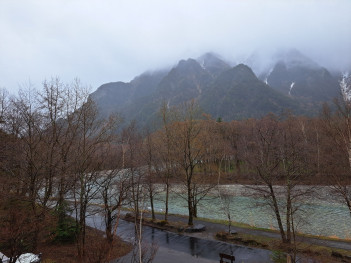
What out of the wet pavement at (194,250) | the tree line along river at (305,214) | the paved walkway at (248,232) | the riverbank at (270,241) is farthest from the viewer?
the tree line along river at (305,214)

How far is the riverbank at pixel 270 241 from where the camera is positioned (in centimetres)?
1278

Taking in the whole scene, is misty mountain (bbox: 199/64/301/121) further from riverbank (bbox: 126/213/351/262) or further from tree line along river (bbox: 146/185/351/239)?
riverbank (bbox: 126/213/351/262)

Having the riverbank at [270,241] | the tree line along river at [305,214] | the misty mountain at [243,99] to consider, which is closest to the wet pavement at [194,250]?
the riverbank at [270,241]

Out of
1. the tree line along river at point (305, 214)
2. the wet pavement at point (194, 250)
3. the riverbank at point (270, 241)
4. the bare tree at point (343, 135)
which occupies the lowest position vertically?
the tree line along river at point (305, 214)

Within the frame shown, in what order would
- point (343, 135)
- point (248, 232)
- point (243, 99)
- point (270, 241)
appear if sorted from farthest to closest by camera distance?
point (243, 99) < point (248, 232) < point (270, 241) < point (343, 135)

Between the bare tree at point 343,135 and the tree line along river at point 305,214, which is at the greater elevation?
the bare tree at point 343,135

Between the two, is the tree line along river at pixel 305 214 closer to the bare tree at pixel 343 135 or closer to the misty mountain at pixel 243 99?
the bare tree at pixel 343 135

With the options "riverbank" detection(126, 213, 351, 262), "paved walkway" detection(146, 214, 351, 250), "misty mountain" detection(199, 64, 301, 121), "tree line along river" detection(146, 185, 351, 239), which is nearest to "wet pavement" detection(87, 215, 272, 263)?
"riverbank" detection(126, 213, 351, 262)

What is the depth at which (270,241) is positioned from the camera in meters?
15.3

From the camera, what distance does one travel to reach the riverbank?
1278 centimetres

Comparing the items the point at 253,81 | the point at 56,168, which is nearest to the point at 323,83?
the point at 253,81

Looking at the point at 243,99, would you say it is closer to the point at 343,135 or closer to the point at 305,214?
the point at 305,214

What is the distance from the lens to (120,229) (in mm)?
20859

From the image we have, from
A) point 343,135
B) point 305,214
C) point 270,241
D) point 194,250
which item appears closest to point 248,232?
point 270,241
